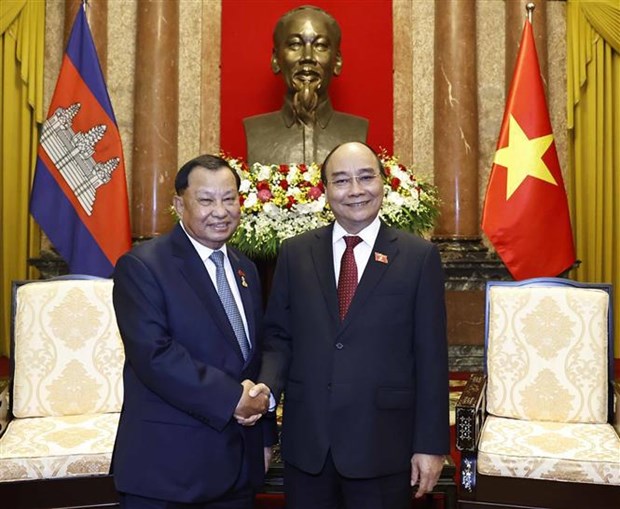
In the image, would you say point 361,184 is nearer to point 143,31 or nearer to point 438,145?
point 438,145

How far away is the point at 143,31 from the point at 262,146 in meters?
1.60

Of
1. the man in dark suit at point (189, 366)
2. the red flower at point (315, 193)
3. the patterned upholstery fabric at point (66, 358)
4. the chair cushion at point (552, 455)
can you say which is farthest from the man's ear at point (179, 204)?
the red flower at point (315, 193)

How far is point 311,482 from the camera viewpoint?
2.26 metres

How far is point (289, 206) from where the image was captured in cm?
436

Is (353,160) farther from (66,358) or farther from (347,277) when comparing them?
(66,358)

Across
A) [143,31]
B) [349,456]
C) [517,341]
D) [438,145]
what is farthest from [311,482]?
[143,31]

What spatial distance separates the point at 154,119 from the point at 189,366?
446 cm

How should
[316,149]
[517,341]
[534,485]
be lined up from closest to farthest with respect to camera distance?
1. [534,485]
2. [517,341]
3. [316,149]

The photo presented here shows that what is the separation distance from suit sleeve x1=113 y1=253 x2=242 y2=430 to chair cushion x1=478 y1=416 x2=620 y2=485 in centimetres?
127

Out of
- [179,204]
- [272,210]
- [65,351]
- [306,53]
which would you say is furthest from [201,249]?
[306,53]

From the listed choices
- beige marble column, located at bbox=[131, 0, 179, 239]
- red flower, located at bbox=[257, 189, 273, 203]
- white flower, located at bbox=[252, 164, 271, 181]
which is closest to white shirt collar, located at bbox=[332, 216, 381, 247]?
red flower, located at bbox=[257, 189, 273, 203]

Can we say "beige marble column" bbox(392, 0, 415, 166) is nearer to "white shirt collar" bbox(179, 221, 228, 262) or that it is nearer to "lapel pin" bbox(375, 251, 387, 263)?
"lapel pin" bbox(375, 251, 387, 263)

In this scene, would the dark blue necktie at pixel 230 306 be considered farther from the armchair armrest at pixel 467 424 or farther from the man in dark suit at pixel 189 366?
the armchair armrest at pixel 467 424

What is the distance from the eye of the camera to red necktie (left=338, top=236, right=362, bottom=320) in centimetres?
230
